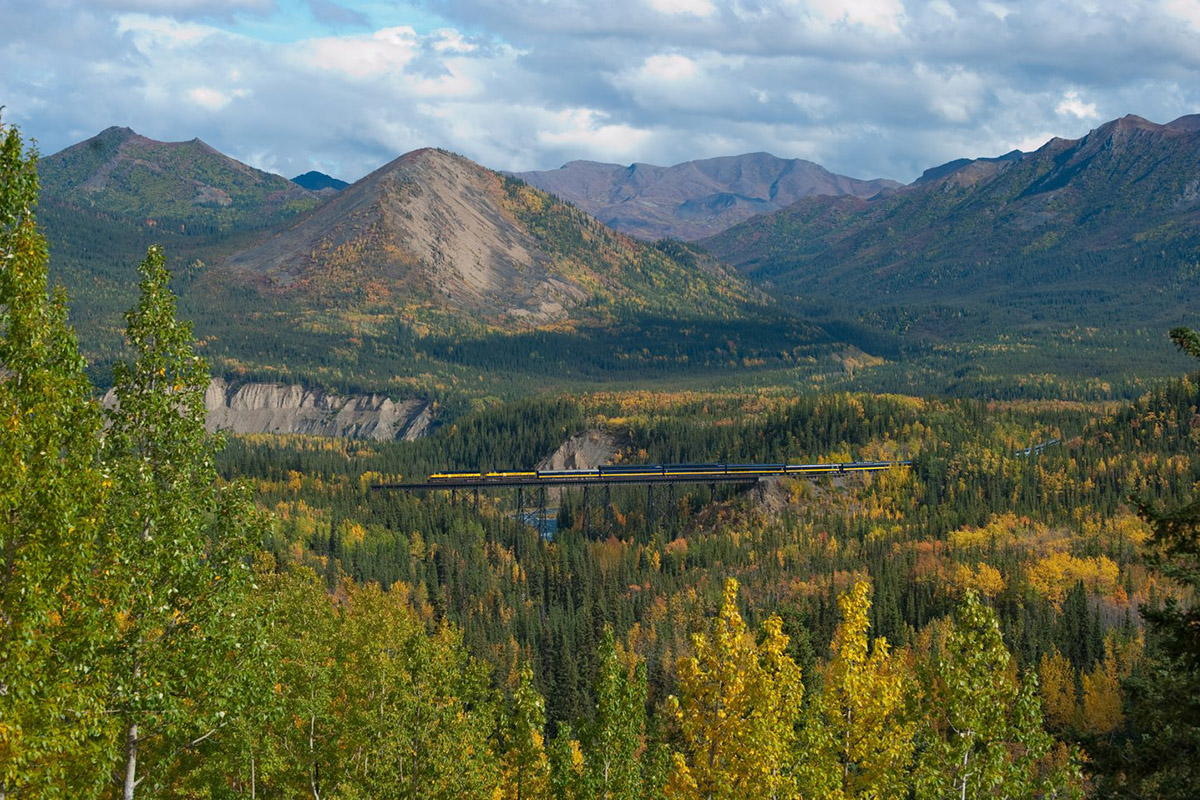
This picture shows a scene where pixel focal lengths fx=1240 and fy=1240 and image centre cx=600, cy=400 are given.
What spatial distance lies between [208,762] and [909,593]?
125661mm

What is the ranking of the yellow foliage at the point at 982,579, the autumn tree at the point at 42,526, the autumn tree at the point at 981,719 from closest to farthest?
the autumn tree at the point at 42,526, the autumn tree at the point at 981,719, the yellow foliage at the point at 982,579

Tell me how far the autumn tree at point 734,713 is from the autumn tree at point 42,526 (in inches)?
638

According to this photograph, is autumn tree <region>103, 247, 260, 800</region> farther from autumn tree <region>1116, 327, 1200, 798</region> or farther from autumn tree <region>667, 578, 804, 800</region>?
autumn tree <region>1116, 327, 1200, 798</region>

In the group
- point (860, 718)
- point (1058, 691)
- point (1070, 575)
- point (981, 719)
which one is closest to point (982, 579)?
point (1070, 575)

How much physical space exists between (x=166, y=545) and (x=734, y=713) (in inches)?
682

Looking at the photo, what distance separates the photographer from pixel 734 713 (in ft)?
124

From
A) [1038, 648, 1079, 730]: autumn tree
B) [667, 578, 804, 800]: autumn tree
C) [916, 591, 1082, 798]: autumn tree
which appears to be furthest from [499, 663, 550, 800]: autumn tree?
[1038, 648, 1079, 730]: autumn tree

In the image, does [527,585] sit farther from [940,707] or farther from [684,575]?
[940,707]

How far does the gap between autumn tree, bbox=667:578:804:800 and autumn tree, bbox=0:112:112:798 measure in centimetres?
1620

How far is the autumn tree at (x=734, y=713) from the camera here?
36719mm

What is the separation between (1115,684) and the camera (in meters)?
129

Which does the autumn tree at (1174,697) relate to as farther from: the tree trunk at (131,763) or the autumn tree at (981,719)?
the tree trunk at (131,763)

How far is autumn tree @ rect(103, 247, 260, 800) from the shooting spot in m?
30.9

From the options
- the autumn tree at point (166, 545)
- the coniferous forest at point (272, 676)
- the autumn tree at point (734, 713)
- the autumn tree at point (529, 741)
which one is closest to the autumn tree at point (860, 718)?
the coniferous forest at point (272, 676)
